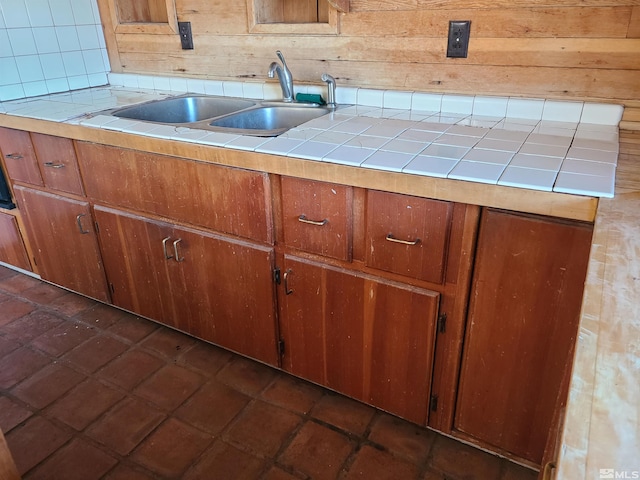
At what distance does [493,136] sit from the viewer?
4.76ft

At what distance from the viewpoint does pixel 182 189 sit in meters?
1.64

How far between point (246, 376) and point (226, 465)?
391 mm

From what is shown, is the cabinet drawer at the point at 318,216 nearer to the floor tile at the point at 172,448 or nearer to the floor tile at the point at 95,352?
the floor tile at the point at 172,448

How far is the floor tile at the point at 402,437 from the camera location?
1476 mm

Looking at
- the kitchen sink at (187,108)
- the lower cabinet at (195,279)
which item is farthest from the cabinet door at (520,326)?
the kitchen sink at (187,108)

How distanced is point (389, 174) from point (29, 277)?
2.12 metres

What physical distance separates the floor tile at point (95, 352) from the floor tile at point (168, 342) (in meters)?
0.10

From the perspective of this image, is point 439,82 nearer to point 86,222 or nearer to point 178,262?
point 178,262

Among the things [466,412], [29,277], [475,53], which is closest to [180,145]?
[475,53]

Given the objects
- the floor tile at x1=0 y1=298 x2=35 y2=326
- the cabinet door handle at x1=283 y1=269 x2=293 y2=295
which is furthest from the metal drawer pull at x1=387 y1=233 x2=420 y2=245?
the floor tile at x1=0 y1=298 x2=35 y2=326

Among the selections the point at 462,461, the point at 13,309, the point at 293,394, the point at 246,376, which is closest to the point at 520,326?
the point at 462,461

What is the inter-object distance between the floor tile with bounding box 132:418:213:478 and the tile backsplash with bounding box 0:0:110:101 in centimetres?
170

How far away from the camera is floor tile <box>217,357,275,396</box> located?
175cm

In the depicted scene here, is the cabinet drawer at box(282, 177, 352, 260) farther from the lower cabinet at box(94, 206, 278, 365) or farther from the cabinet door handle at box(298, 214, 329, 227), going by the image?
the lower cabinet at box(94, 206, 278, 365)
